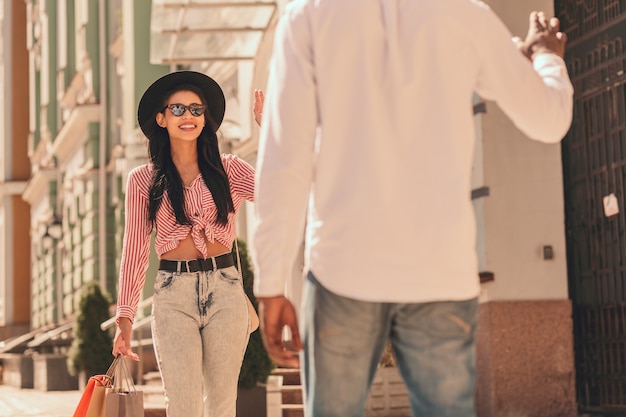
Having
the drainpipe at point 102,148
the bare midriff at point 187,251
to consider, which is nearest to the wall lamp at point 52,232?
the drainpipe at point 102,148

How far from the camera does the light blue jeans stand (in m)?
5.41

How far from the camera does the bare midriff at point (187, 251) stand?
554cm

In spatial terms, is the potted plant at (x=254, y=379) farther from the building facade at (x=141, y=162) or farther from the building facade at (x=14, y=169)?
the building facade at (x=14, y=169)

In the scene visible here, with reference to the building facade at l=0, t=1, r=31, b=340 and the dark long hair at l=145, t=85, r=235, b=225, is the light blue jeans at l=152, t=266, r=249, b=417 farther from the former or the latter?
the building facade at l=0, t=1, r=31, b=340

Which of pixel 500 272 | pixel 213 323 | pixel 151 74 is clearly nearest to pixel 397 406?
pixel 500 272

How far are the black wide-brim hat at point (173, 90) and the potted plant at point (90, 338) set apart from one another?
16500 millimetres

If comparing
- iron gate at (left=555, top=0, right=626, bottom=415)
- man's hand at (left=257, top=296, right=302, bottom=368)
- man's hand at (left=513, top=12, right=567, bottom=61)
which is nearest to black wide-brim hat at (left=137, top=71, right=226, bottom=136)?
man's hand at (left=513, top=12, right=567, bottom=61)

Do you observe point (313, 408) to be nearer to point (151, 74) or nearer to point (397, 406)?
point (397, 406)

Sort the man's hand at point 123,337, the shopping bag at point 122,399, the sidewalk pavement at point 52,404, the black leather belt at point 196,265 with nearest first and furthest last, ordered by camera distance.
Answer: the black leather belt at point 196,265 → the man's hand at point 123,337 → the shopping bag at point 122,399 → the sidewalk pavement at point 52,404

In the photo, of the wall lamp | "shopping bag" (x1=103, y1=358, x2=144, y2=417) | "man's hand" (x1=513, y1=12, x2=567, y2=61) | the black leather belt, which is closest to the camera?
"man's hand" (x1=513, y1=12, x2=567, y2=61)

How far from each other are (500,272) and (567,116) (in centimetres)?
→ 773

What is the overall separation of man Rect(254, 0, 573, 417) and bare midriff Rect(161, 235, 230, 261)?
7.65 feet

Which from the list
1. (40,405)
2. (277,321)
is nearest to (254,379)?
(40,405)

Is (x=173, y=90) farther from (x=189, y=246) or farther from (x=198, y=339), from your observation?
(x=198, y=339)
